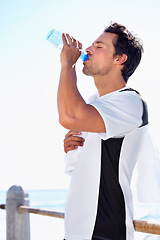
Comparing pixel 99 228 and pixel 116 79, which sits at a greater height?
pixel 116 79

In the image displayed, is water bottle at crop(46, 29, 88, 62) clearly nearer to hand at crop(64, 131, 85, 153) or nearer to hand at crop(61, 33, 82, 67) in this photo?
hand at crop(61, 33, 82, 67)

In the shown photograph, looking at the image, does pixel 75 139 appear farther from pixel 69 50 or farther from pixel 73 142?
pixel 69 50

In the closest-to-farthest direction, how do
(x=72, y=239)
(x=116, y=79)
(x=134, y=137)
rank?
1. (x=72, y=239)
2. (x=134, y=137)
3. (x=116, y=79)

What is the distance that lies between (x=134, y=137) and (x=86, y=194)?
317 millimetres

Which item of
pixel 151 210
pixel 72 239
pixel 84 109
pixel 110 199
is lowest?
pixel 151 210

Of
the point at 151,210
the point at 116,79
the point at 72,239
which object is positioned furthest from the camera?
the point at 151,210

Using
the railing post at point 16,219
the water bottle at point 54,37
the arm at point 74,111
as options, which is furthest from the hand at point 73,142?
the railing post at point 16,219

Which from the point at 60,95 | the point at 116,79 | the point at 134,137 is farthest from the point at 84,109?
the point at 116,79

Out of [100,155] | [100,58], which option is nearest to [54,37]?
[100,58]

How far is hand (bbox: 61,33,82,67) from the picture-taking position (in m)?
1.36

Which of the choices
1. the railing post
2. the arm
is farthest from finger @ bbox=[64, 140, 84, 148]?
the railing post

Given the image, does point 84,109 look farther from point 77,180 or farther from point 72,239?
point 72,239

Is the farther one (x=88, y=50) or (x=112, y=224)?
(x=88, y=50)

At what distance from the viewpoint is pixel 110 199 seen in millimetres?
1266
